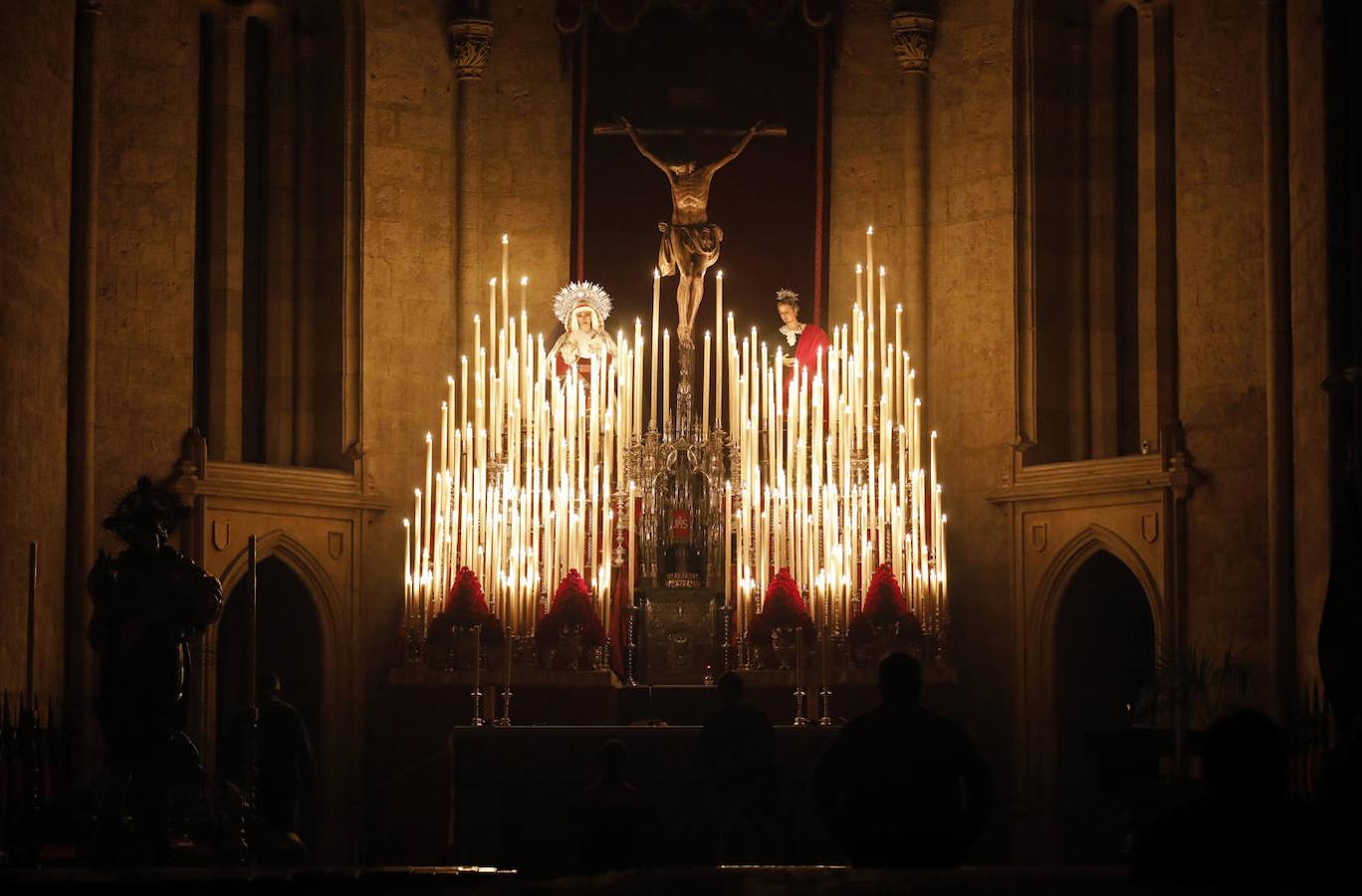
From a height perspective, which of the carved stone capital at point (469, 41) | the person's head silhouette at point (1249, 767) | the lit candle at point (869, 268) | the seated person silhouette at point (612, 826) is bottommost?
the seated person silhouette at point (612, 826)

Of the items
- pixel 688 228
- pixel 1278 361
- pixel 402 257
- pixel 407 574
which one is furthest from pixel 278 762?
pixel 1278 361

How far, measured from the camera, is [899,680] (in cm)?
666

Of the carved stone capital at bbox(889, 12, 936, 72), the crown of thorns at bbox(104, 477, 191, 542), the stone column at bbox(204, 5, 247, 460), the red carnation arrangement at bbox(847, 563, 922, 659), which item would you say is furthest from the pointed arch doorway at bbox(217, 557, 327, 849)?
the crown of thorns at bbox(104, 477, 191, 542)

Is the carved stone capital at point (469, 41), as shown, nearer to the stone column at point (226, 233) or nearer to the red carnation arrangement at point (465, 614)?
the stone column at point (226, 233)

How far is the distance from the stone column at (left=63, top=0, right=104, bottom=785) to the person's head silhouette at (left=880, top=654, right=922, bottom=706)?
29.1 feet

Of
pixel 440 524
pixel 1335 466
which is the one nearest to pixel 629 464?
pixel 440 524

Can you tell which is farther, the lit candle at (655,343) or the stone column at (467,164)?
the stone column at (467,164)

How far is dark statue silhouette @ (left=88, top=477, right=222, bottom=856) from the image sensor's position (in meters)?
9.27

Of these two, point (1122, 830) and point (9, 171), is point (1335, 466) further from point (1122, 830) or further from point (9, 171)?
point (9, 171)

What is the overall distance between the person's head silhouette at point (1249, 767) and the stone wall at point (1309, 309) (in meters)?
7.24

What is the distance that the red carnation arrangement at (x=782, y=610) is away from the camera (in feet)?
50.3

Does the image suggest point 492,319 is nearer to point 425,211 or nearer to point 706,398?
point 425,211

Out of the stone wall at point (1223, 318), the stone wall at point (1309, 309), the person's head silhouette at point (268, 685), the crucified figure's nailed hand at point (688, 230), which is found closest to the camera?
the stone wall at point (1309, 309)

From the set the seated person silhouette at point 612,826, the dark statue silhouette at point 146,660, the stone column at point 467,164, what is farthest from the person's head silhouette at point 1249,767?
the stone column at point 467,164
